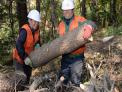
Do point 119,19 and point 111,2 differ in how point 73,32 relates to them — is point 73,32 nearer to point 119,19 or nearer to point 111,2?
point 119,19

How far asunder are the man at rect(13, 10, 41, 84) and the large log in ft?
0.48

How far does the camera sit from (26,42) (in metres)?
7.29

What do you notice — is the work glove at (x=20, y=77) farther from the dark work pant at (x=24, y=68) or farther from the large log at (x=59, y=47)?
the large log at (x=59, y=47)

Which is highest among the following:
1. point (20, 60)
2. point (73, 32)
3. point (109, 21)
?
point (73, 32)

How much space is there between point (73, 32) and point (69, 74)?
95 cm

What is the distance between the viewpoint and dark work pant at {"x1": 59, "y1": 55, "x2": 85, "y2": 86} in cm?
721

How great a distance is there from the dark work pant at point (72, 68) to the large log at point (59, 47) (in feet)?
0.69

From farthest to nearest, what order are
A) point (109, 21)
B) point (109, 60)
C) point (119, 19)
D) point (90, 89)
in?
point (109, 21)
point (119, 19)
point (109, 60)
point (90, 89)

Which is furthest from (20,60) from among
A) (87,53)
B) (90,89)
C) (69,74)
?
(87,53)

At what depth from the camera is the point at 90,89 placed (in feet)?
18.5

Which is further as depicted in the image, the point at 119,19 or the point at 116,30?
the point at 119,19

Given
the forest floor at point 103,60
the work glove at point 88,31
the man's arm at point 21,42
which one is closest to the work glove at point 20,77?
the man's arm at point 21,42

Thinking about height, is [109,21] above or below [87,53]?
below

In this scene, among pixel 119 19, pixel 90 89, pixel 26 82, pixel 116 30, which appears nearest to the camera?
pixel 90 89
